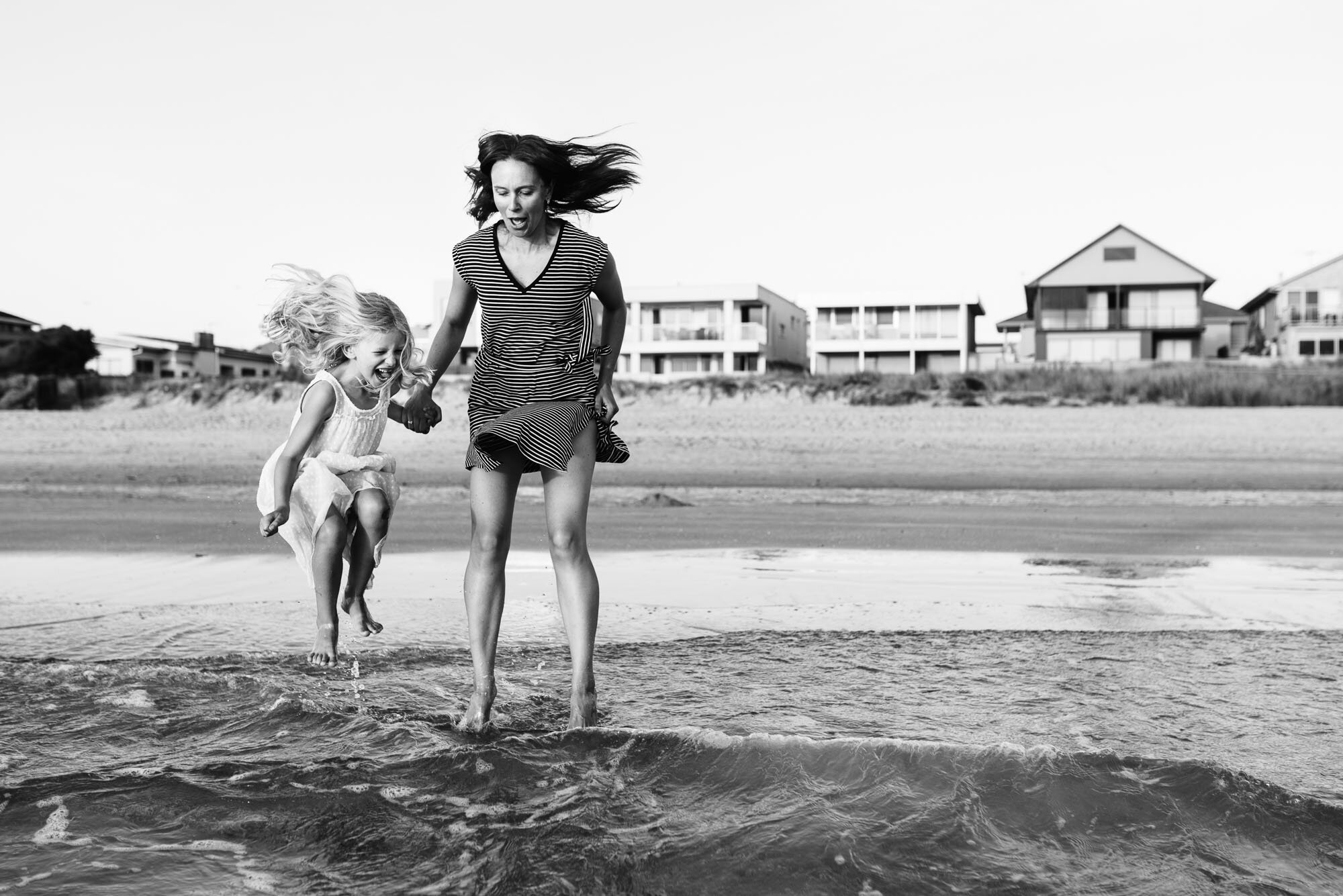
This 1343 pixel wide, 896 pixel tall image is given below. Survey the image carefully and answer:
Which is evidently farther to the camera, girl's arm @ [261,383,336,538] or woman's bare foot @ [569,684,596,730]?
girl's arm @ [261,383,336,538]

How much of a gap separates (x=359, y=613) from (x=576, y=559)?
42.3 inches

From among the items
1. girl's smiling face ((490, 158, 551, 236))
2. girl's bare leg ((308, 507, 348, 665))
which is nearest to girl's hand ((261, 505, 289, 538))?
girl's bare leg ((308, 507, 348, 665))

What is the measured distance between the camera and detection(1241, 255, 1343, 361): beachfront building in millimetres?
49250

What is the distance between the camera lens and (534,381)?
329 centimetres

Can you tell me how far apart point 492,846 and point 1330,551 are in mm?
7354

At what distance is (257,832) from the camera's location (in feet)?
8.18

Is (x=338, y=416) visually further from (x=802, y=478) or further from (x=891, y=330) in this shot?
(x=891, y=330)

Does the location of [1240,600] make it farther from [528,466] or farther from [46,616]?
[46,616]

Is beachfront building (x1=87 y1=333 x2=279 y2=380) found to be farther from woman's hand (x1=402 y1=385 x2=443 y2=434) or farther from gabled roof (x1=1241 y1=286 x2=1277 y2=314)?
woman's hand (x1=402 y1=385 x2=443 y2=434)

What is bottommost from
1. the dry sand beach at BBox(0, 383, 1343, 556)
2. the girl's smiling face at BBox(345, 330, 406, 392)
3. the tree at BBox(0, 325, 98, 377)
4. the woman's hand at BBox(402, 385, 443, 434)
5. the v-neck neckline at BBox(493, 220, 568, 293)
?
the dry sand beach at BBox(0, 383, 1343, 556)

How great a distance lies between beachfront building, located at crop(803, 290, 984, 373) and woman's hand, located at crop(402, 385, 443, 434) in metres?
49.6

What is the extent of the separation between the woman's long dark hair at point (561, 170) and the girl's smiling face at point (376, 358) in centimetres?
57

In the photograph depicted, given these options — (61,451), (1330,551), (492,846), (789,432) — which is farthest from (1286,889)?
(61,451)

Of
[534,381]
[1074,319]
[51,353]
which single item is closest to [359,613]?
[534,381]
